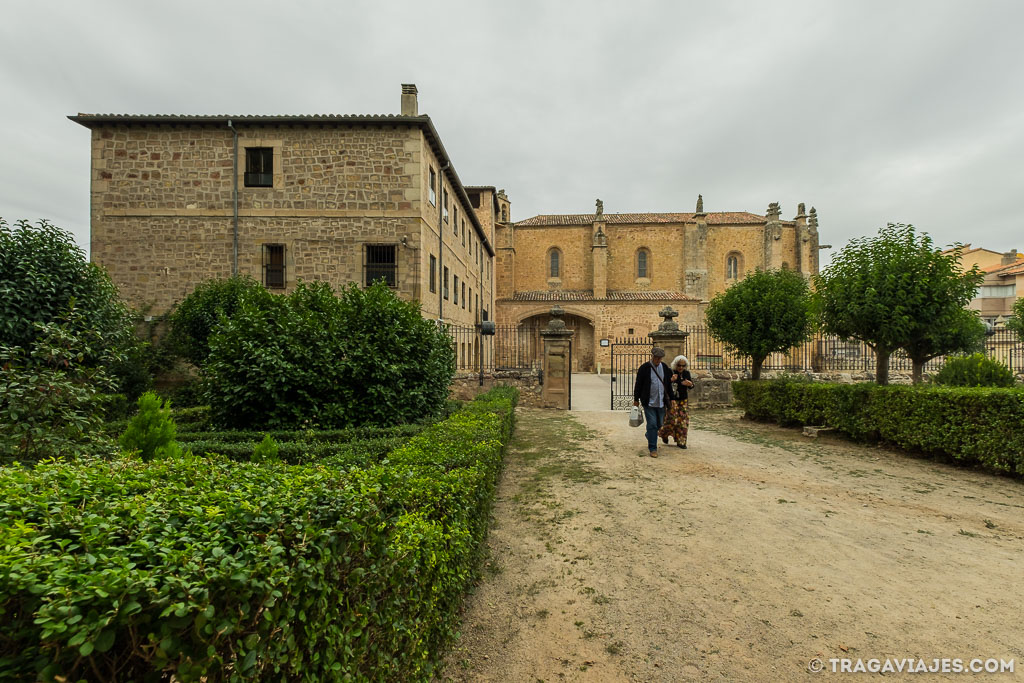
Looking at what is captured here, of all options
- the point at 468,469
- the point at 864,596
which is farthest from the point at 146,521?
the point at 864,596

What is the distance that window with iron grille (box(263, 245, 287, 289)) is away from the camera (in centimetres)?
1339

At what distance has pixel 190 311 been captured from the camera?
463 inches

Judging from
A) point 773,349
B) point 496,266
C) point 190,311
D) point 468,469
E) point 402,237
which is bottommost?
point 468,469

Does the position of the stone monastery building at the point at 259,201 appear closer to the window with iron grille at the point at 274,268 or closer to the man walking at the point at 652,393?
the window with iron grille at the point at 274,268

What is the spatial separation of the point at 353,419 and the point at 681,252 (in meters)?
30.0

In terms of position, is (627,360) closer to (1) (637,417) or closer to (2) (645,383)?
(1) (637,417)

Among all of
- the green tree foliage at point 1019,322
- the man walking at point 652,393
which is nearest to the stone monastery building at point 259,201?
the man walking at point 652,393

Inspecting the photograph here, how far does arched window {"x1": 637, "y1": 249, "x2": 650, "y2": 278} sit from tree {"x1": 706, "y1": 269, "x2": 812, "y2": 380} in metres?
20.4

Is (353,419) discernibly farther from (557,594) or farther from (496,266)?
(496,266)

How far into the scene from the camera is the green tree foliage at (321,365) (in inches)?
249

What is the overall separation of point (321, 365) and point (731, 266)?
106 ft

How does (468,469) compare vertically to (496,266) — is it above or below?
below

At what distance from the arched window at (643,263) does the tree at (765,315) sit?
20445mm

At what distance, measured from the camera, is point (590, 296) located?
102 ft
